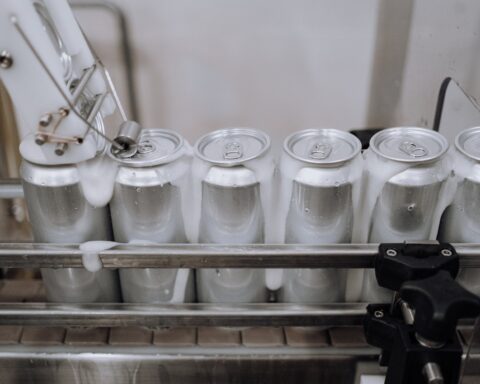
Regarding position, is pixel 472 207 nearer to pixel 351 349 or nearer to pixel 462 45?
pixel 351 349

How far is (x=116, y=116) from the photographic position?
2.99ft

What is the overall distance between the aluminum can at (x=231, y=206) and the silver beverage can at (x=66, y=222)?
130 millimetres

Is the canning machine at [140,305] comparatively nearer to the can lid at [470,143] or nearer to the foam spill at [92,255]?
the foam spill at [92,255]

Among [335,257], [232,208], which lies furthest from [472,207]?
[232,208]

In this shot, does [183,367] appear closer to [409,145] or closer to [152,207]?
[152,207]

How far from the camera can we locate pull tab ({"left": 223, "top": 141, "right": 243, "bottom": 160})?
623 mm

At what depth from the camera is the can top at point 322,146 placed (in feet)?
1.98

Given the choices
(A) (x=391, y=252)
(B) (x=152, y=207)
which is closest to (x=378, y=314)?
(A) (x=391, y=252)

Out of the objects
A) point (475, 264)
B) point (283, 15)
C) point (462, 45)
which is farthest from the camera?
point (283, 15)

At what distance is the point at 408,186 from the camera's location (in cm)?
59

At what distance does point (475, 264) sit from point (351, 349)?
0.66 feet

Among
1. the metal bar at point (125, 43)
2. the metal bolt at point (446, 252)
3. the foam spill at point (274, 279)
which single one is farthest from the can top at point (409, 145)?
the metal bar at point (125, 43)

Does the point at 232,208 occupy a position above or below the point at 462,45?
below

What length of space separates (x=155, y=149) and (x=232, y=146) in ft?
0.32
